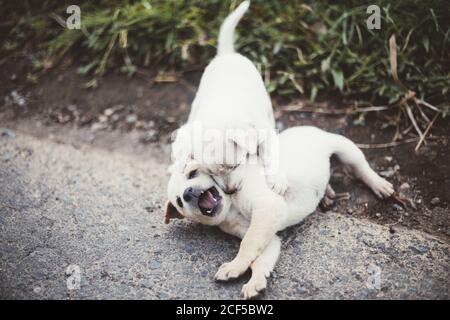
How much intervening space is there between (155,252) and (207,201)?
1.61 ft

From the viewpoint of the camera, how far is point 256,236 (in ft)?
8.39

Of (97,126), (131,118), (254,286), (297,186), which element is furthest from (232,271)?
(97,126)

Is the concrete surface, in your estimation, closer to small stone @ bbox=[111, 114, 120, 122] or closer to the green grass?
small stone @ bbox=[111, 114, 120, 122]

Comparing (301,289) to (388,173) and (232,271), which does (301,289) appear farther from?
(388,173)

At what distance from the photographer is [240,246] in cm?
265

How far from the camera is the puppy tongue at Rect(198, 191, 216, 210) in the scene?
2.64 metres

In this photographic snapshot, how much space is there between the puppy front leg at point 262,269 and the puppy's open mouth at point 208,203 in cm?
36

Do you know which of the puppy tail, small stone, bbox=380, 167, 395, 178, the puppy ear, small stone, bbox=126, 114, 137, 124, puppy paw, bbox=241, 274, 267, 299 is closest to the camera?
puppy paw, bbox=241, 274, 267, 299

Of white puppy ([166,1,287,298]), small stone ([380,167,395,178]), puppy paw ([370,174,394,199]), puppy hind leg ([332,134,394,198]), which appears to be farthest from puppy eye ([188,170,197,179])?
small stone ([380,167,395,178])

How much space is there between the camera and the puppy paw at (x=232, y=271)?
2.52 m

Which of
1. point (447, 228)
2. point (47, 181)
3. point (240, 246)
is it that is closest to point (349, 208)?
point (447, 228)

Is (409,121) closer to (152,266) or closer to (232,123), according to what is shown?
(232,123)

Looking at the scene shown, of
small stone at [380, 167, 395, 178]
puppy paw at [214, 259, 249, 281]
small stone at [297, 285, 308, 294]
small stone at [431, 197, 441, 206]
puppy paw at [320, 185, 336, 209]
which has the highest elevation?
small stone at [380, 167, 395, 178]
